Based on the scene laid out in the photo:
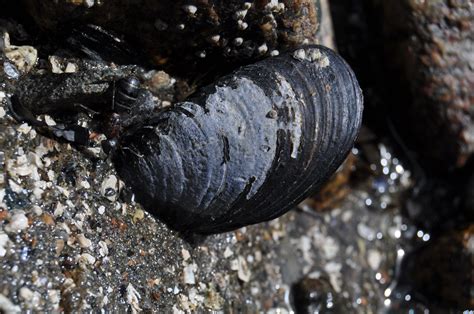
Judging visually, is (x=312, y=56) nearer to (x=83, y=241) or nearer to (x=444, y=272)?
(x=83, y=241)

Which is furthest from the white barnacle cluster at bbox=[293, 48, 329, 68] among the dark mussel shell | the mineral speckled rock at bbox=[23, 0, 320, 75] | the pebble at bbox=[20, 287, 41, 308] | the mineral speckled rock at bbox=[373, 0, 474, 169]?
the pebble at bbox=[20, 287, 41, 308]

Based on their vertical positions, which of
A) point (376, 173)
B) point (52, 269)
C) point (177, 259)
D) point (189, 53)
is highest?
point (189, 53)

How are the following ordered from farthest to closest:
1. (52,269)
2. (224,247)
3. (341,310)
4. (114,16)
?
(341,310) → (224,247) → (114,16) → (52,269)

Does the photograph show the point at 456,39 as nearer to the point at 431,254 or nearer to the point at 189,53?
the point at 431,254

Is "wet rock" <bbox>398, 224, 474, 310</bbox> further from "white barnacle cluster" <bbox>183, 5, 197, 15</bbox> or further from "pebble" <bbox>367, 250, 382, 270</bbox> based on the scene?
"white barnacle cluster" <bbox>183, 5, 197, 15</bbox>

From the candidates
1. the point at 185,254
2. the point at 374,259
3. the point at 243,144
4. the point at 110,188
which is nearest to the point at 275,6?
the point at 243,144

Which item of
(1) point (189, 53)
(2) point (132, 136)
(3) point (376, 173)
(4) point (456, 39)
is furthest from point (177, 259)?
(4) point (456, 39)

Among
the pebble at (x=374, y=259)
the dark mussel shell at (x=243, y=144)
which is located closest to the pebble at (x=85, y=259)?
the dark mussel shell at (x=243, y=144)
